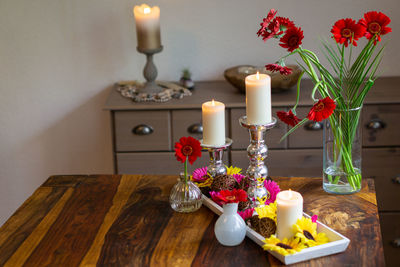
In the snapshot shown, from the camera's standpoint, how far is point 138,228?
1.63m

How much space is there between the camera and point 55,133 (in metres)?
3.20

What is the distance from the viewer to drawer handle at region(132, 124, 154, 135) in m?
2.72

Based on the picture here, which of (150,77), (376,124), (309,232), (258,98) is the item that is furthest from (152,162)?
(309,232)

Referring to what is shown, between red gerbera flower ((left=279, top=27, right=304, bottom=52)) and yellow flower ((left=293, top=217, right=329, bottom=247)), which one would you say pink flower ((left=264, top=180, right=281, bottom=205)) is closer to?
yellow flower ((left=293, top=217, right=329, bottom=247))

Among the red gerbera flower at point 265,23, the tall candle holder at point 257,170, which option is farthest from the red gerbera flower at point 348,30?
the tall candle holder at point 257,170

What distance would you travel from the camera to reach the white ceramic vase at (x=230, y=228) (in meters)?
1.48

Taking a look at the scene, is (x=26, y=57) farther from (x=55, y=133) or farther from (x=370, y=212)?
(x=370, y=212)

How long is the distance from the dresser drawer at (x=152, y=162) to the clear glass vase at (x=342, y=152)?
38.8 inches

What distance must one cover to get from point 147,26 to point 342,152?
4.30 feet

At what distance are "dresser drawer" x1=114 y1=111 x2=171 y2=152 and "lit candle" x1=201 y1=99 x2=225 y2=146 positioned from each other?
40.1 inches

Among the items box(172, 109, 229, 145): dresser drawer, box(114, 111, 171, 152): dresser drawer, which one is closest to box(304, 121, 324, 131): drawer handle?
box(172, 109, 229, 145): dresser drawer

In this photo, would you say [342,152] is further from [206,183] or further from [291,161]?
[291,161]

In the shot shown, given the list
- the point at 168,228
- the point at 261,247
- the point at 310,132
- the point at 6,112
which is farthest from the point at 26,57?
the point at 261,247

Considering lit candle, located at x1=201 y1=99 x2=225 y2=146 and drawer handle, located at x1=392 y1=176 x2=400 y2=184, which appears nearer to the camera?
lit candle, located at x1=201 y1=99 x2=225 y2=146
